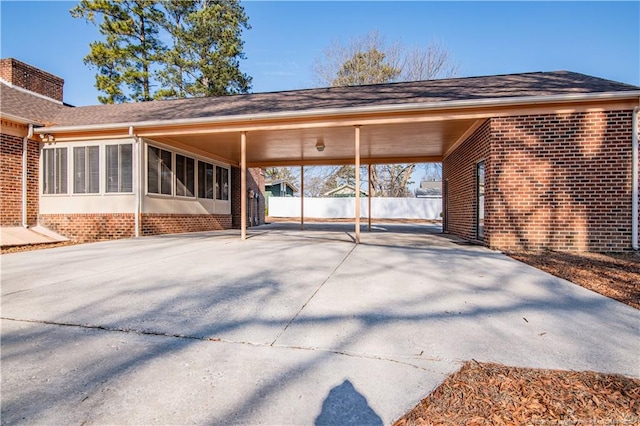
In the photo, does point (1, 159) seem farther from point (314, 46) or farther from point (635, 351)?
point (314, 46)

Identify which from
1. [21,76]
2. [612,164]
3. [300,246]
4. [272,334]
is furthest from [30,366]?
[21,76]

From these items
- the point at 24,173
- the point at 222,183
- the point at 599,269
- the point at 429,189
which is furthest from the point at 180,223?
the point at 429,189

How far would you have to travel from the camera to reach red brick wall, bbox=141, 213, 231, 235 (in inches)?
380

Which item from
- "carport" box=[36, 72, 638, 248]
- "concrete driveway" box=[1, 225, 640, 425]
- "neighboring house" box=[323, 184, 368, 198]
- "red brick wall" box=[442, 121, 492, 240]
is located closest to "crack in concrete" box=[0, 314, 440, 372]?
"concrete driveway" box=[1, 225, 640, 425]

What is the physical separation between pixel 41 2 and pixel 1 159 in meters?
8.75

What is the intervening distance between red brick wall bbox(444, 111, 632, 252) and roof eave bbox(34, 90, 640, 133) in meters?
0.38

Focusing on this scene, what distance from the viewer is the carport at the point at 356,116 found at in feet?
22.6

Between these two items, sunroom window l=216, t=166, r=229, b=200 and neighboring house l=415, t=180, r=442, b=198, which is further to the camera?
neighboring house l=415, t=180, r=442, b=198

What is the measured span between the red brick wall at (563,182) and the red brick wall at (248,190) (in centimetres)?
1059

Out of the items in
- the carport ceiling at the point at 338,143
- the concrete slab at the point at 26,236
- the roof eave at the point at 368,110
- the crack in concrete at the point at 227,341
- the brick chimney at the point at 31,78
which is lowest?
the crack in concrete at the point at 227,341

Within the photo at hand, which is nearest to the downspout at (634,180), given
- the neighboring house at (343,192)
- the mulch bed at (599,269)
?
the mulch bed at (599,269)

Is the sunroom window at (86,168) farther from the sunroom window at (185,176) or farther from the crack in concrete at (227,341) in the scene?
the crack in concrete at (227,341)

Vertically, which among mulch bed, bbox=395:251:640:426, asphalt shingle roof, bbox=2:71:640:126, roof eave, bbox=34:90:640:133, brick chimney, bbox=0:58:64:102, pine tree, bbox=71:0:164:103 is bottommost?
mulch bed, bbox=395:251:640:426

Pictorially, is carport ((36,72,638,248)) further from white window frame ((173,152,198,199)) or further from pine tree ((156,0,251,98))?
pine tree ((156,0,251,98))
